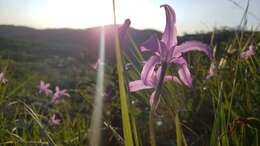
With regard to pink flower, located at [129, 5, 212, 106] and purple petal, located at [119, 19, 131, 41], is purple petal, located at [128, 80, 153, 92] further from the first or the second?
purple petal, located at [119, 19, 131, 41]

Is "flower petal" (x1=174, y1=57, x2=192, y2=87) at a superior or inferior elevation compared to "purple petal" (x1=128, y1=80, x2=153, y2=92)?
superior

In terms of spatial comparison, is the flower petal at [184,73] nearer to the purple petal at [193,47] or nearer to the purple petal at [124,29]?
the purple petal at [193,47]

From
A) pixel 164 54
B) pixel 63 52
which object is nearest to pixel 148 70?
pixel 164 54

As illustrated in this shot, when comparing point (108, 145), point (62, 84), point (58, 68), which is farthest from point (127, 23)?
point (58, 68)

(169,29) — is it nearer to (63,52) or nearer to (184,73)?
(184,73)

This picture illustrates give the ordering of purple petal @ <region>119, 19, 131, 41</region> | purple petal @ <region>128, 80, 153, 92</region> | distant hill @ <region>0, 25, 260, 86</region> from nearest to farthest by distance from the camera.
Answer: purple petal @ <region>119, 19, 131, 41</region> → purple petal @ <region>128, 80, 153, 92</region> → distant hill @ <region>0, 25, 260, 86</region>

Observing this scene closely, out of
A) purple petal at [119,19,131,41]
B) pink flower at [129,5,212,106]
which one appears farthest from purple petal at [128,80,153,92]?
purple petal at [119,19,131,41]

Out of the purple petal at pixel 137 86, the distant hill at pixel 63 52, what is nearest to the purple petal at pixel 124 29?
the distant hill at pixel 63 52
